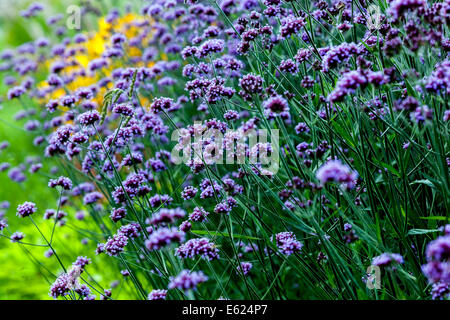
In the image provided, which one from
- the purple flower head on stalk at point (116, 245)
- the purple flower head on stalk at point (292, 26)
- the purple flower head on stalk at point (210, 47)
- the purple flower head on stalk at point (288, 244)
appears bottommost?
the purple flower head on stalk at point (288, 244)

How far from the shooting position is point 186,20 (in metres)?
3.83

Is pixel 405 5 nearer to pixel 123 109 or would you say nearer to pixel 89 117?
pixel 123 109

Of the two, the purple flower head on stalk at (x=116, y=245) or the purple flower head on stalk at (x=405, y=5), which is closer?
the purple flower head on stalk at (x=405, y=5)

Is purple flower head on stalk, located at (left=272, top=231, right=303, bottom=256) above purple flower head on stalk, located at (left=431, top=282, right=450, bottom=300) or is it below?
above

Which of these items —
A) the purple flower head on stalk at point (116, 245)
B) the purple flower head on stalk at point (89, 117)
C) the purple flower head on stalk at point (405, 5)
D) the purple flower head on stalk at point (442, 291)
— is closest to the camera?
the purple flower head on stalk at point (442, 291)

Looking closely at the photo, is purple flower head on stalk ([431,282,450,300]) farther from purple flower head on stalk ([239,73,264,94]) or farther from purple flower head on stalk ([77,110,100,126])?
purple flower head on stalk ([77,110,100,126])

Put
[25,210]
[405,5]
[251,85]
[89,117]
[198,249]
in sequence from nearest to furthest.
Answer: [405,5] < [198,249] < [251,85] < [89,117] < [25,210]

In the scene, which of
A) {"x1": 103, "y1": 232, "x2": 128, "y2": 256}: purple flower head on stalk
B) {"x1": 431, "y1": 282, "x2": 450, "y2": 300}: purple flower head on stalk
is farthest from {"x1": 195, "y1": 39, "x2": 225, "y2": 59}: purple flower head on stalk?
{"x1": 431, "y1": 282, "x2": 450, "y2": 300}: purple flower head on stalk

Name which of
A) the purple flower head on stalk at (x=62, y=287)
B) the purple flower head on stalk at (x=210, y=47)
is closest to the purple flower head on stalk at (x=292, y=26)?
the purple flower head on stalk at (x=210, y=47)

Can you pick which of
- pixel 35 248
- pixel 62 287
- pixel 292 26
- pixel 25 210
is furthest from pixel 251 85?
pixel 35 248

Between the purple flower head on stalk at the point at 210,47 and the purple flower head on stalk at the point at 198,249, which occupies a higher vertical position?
the purple flower head on stalk at the point at 210,47

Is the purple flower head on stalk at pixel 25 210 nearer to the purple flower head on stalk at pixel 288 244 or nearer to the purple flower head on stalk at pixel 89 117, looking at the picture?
Answer: the purple flower head on stalk at pixel 89 117

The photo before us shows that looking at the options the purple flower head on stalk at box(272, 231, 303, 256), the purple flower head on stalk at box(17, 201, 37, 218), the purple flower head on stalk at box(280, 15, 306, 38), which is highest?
the purple flower head on stalk at box(280, 15, 306, 38)
